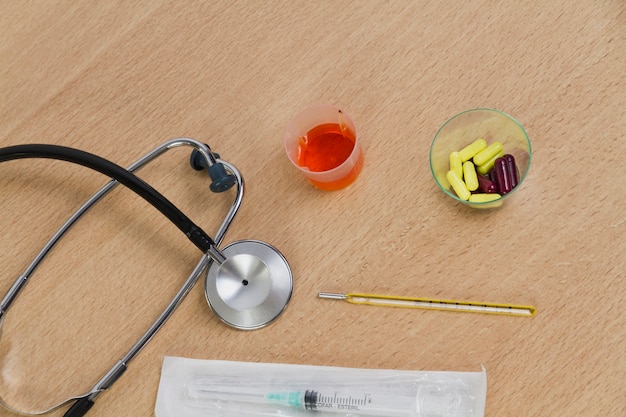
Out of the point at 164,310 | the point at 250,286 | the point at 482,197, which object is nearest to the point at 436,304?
the point at 482,197

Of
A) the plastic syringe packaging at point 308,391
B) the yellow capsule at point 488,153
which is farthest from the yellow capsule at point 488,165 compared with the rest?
the plastic syringe packaging at point 308,391

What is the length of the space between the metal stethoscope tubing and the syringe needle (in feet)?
0.58

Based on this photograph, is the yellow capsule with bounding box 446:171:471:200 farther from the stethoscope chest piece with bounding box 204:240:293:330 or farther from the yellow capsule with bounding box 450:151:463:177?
the stethoscope chest piece with bounding box 204:240:293:330

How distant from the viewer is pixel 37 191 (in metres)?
1.09

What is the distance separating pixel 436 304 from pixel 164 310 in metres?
0.39

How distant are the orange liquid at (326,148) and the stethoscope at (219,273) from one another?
11 centimetres

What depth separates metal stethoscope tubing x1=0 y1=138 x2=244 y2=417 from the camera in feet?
3.16

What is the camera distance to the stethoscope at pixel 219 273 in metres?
0.96

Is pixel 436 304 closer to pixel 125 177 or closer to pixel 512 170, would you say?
pixel 512 170

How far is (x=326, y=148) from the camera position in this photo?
103 cm

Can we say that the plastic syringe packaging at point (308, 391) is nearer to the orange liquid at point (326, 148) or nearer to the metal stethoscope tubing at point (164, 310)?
the metal stethoscope tubing at point (164, 310)

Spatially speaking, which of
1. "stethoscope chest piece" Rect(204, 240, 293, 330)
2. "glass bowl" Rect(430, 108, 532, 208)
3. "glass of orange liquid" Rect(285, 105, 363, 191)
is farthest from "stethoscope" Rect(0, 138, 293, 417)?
"glass bowl" Rect(430, 108, 532, 208)

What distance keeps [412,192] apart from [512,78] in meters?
0.22

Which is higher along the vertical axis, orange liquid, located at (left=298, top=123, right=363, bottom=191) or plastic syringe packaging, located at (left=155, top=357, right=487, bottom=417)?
orange liquid, located at (left=298, top=123, right=363, bottom=191)
